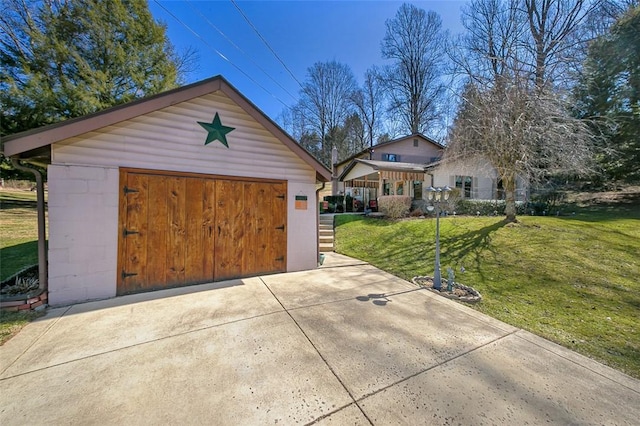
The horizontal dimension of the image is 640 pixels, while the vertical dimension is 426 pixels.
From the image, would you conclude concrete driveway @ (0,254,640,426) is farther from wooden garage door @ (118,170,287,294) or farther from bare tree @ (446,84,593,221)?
bare tree @ (446,84,593,221)

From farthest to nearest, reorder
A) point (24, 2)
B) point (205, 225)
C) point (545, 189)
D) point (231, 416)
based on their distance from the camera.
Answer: point (545, 189) < point (24, 2) < point (205, 225) < point (231, 416)

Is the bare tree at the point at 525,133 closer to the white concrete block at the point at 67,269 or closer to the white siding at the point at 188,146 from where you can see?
the white siding at the point at 188,146

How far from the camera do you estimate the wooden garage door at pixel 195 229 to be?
4.48 metres

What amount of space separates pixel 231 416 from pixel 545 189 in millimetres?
19051

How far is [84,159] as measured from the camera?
13.6ft

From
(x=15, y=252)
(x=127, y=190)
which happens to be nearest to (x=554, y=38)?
(x=127, y=190)

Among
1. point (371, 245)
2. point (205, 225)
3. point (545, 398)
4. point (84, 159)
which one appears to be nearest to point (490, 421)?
point (545, 398)

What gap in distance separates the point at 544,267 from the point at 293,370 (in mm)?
6843

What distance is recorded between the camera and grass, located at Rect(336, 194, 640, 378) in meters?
3.54

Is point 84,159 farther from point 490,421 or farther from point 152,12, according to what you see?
point 152,12

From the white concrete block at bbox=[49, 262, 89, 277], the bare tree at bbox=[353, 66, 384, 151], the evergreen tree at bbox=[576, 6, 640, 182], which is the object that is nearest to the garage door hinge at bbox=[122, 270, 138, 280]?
the white concrete block at bbox=[49, 262, 89, 277]

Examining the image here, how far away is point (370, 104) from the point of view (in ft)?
104

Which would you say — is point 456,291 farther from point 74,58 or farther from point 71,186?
point 74,58

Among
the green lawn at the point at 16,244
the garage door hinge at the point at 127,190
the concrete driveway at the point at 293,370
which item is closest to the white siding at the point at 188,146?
the garage door hinge at the point at 127,190
